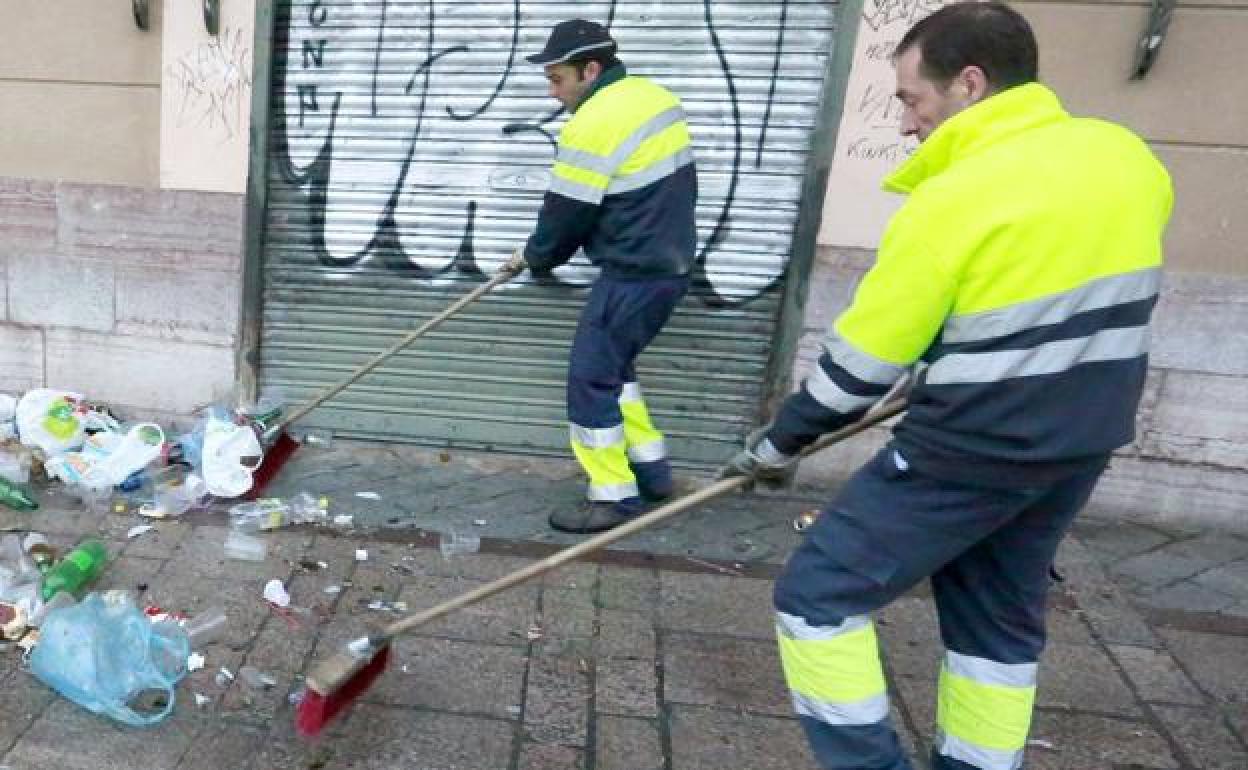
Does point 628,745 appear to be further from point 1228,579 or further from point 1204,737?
point 1228,579

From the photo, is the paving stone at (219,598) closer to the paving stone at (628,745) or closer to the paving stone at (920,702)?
the paving stone at (628,745)

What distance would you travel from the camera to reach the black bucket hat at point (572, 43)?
352 centimetres

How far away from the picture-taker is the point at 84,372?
4.80m

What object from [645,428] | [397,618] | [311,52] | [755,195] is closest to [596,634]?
[397,618]

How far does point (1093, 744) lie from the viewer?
271 centimetres

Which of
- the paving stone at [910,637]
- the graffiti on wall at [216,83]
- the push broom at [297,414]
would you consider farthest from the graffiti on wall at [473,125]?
the paving stone at [910,637]

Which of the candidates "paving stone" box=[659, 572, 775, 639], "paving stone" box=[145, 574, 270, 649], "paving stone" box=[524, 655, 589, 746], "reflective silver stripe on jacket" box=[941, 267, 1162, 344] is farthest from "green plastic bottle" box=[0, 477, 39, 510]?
"reflective silver stripe on jacket" box=[941, 267, 1162, 344]

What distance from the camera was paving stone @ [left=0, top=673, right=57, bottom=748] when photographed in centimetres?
248

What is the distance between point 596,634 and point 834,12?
9.23ft

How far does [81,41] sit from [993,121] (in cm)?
437

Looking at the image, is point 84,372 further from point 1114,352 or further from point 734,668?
point 1114,352

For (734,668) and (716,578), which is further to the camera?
(716,578)

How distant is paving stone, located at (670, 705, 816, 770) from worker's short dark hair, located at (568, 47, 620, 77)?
2353 mm

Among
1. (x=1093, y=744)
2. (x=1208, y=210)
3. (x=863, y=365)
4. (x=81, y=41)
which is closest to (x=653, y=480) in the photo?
(x=1093, y=744)
